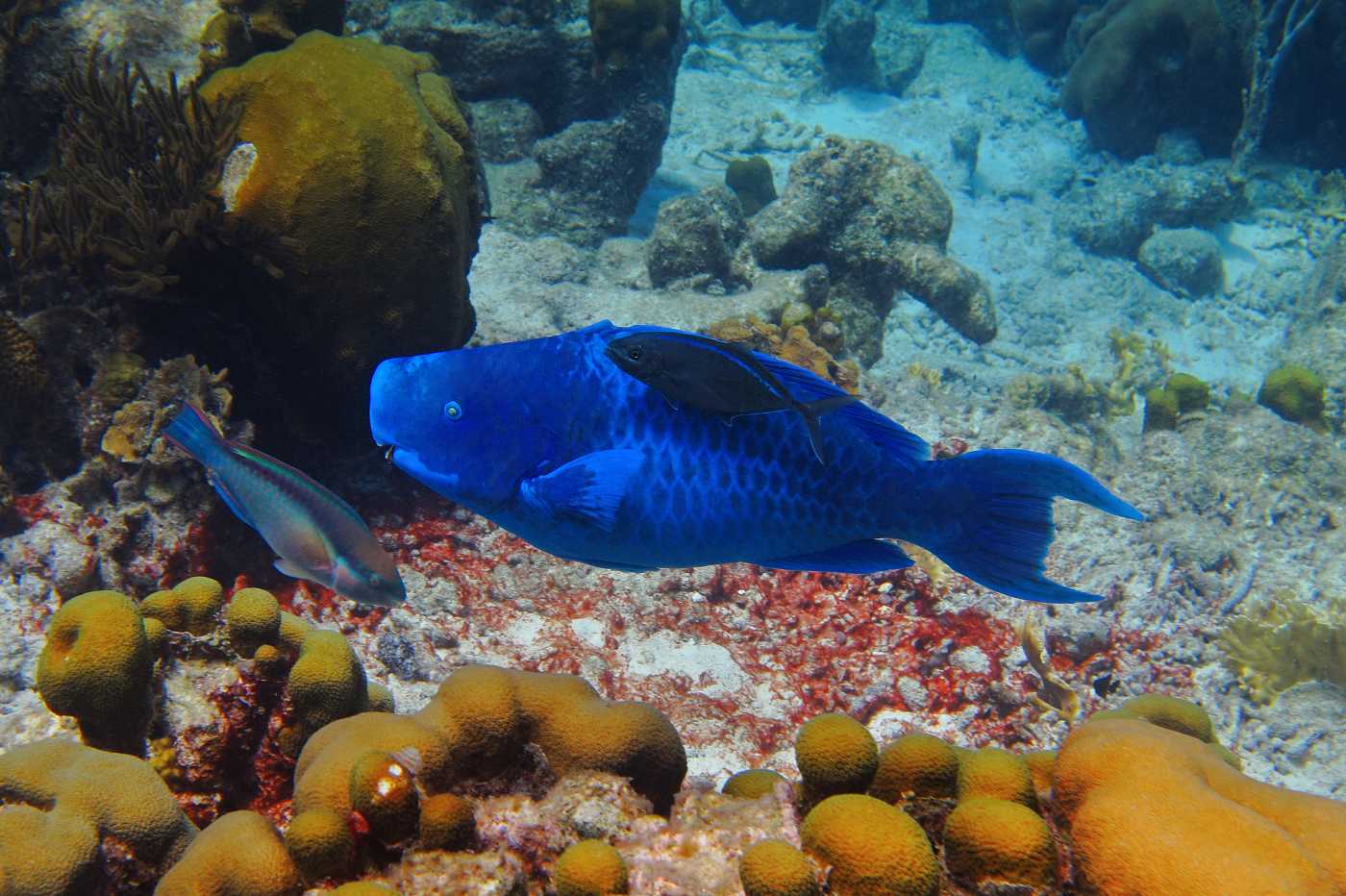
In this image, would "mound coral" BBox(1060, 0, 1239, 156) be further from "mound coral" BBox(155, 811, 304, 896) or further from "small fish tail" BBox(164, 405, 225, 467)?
"mound coral" BBox(155, 811, 304, 896)

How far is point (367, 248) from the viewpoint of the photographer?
423 cm

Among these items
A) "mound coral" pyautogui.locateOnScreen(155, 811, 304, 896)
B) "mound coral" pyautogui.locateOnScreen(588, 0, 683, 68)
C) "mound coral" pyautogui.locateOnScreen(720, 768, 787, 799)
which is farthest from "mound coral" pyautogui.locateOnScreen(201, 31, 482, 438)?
"mound coral" pyautogui.locateOnScreen(588, 0, 683, 68)

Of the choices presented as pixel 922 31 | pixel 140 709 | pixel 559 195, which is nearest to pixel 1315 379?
pixel 559 195

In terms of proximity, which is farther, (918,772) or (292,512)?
(292,512)

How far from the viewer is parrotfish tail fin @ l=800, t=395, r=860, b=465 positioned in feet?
6.14

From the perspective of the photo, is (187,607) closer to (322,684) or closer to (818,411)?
(322,684)

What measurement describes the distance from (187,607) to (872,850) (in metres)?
2.59

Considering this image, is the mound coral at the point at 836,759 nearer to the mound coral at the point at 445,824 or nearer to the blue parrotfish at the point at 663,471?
the blue parrotfish at the point at 663,471

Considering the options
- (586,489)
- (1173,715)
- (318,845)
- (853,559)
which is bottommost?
(318,845)

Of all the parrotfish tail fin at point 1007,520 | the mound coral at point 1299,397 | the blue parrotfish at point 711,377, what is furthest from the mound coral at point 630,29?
the parrotfish tail fin at point 1007,520

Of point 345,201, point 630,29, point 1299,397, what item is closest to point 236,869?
point 345,201

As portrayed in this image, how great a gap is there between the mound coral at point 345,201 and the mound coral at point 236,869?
317 cm

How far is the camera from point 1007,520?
203cm

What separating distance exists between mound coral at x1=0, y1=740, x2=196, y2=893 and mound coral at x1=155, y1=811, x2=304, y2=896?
270 mm
